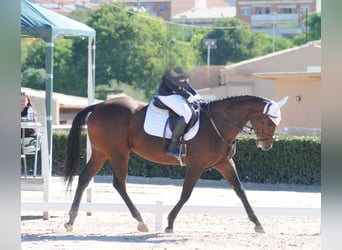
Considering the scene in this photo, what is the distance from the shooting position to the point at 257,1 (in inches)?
4990

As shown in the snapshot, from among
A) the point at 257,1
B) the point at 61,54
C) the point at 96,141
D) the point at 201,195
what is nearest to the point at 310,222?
the point at 96,141

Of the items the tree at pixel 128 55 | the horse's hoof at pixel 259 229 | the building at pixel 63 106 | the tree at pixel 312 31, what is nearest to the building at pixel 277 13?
the tree at pixel 312 31

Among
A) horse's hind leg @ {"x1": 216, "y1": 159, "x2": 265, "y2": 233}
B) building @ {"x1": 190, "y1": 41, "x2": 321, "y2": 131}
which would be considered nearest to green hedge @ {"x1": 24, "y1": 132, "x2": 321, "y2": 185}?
horse's hind leg @ {"x1": 216, "y1": 159, "x2": 265, "y2": 233}

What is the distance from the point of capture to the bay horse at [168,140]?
→ 415 inches

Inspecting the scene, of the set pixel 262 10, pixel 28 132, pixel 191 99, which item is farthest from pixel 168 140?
pixel 262 10

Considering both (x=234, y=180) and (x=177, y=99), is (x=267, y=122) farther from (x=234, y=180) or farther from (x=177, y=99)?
(x=177, y=99)

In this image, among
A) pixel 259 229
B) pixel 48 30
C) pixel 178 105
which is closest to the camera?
pixel 259 229

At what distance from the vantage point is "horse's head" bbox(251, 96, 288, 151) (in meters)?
10.4

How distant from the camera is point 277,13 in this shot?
397ft

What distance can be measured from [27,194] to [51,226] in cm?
413

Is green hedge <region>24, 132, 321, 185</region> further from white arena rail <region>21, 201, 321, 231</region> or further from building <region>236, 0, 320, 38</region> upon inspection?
building <region>236, 0, 320, 38</region>

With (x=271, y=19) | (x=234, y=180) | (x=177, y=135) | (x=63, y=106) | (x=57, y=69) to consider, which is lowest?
(x=63, y=106)

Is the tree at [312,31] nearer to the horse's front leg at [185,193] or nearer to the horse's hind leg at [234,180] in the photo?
the horse's hind leg at [234,180]

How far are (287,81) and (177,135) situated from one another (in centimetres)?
2138
